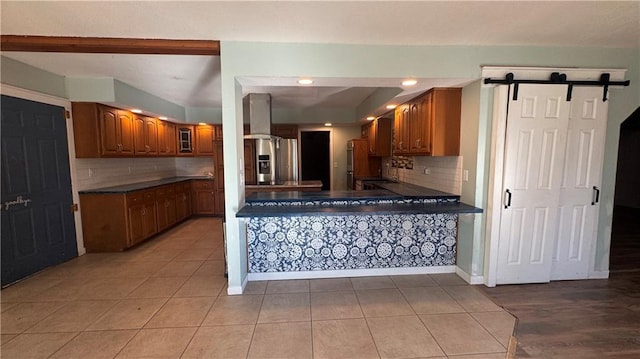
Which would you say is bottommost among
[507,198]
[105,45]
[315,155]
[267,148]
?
[507,198]

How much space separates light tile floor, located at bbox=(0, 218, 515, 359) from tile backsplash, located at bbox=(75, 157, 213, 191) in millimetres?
1429

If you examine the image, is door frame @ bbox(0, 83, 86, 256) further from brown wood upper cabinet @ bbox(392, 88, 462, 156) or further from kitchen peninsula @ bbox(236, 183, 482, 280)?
brown wood upper cabinet @ bbox(392, 88, 462, 156)

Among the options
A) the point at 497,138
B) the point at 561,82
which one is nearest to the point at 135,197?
the point at 497,138

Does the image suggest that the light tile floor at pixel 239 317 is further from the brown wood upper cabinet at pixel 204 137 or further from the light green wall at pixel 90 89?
the brown wood upper cabinet at pixel 204 137

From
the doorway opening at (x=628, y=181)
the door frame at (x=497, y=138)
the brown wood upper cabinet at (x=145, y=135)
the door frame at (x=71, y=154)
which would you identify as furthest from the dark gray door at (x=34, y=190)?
the doorway opening at (x=628, y=181)

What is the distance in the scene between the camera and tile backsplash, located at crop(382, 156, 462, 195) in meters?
3.36

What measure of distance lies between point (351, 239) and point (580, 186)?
8.40 ft

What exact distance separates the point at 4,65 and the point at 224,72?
250cm

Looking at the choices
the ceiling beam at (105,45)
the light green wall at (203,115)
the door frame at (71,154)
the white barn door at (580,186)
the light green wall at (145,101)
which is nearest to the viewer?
the ceiling beam at (105,45)

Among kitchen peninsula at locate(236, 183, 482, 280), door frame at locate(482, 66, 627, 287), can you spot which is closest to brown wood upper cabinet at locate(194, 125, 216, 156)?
kitchen peninsula at locate(236, 183, 482, 280)

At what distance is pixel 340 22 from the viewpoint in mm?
2248

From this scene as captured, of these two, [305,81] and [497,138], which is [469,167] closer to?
[497,138]

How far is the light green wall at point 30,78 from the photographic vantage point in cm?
299

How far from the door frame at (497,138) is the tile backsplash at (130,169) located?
5.43 m
